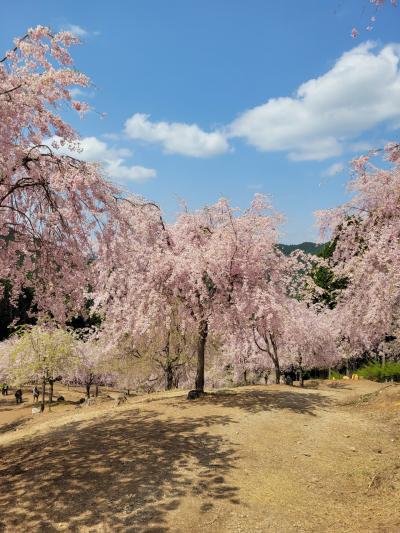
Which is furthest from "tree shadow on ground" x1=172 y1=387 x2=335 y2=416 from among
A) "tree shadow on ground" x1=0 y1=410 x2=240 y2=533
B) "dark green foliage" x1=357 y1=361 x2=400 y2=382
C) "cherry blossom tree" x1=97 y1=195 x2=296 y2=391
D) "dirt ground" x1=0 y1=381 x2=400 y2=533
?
"dark green foliage" x1=357 y1=361 x2=400 y2=382

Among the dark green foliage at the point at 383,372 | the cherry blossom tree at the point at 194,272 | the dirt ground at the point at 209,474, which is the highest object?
the cherry blossom tree at the point at 194,272

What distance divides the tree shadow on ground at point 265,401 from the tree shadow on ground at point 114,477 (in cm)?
258

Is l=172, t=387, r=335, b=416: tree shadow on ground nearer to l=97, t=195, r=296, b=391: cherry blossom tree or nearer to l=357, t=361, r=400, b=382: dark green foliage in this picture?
l=97, t=195, r=296, b=391: cherry blossom tree

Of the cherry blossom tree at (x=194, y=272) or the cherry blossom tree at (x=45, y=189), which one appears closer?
the cherry blossom tree at (x=45, y=189)

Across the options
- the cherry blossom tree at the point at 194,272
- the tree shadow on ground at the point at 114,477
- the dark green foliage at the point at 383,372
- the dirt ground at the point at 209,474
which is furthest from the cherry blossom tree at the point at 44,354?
the dark green foliage at the point at 383,372

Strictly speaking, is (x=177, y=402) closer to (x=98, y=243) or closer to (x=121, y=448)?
(x=121, y=448)

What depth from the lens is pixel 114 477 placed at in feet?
27.0

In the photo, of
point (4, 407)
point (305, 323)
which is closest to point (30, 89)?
point (305, 323)

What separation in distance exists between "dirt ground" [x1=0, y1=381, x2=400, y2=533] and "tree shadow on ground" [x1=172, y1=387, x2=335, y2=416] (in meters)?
0.30

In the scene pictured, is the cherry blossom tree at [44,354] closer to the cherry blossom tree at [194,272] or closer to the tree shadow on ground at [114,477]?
the cherry blossom tree at [194,272]

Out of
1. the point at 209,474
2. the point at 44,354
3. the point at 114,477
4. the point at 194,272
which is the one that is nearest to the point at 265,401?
the point at 194,272

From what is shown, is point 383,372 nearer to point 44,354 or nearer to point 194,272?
point 44,354

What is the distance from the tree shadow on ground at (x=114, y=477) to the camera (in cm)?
677

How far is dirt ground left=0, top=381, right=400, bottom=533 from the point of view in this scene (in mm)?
6770
